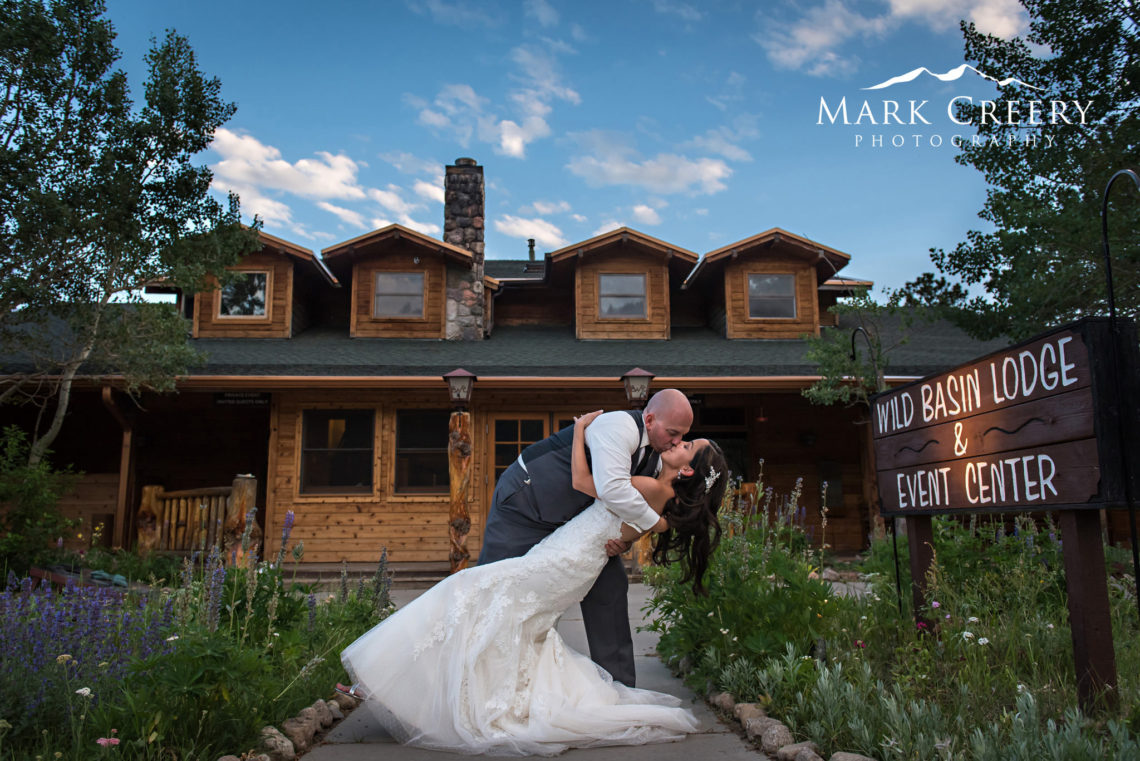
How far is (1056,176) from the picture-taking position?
431 inches

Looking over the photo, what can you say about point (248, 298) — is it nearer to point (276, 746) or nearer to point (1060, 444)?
point (276, 746)

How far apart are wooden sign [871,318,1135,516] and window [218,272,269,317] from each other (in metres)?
12.2

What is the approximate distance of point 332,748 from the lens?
11.4 ft

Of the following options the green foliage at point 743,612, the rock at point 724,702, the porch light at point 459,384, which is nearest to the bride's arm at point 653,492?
the green foliage at point 743,612

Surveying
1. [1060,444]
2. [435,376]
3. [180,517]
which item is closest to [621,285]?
[435,376]

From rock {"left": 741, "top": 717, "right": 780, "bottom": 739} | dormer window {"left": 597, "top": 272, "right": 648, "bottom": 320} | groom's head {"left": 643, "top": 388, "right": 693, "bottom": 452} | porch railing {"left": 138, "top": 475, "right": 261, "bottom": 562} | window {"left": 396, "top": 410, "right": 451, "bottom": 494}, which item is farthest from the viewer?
dormer window {"left": 597, "top": 272, "right": 648, "bottom": 320}

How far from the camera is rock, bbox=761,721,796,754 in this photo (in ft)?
10.6

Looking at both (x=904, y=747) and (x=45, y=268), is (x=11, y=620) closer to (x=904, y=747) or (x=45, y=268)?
(x=904, y=747)

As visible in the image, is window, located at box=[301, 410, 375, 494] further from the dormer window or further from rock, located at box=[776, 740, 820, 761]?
rock, located at box=[776, 740, 820, 761]

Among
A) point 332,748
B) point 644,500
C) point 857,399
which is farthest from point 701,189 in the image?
point 332,748

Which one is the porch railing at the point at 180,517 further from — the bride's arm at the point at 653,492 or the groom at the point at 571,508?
the bride's arm at the point at 653,492

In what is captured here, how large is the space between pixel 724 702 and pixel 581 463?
4.64ft

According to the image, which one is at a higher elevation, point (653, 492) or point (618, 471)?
A: point (618, 471)

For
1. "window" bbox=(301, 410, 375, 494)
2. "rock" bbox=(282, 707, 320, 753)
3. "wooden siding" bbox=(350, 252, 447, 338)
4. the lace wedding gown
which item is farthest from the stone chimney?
"rock" bbox=(282, 707, 320, 753)
